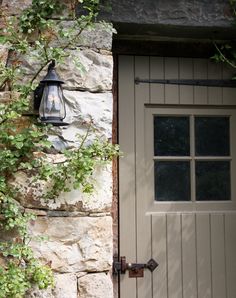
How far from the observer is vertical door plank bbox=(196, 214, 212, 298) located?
2.90m

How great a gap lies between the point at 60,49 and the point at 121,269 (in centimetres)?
128

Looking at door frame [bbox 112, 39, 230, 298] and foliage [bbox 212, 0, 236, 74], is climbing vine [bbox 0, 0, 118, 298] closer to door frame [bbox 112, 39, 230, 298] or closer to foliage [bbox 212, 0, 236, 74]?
door frame [bbox 112, 39, 230, 298]

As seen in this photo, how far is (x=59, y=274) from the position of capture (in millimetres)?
2326

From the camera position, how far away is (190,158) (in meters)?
2.97

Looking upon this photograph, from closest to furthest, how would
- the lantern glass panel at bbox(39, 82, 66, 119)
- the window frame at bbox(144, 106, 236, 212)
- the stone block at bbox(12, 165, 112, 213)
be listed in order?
the lantern glass panel at bbox(39, 82, 66, 119) < the stone block at bbox(12, 165, 112, 213) < the window frame at bbox(144, 106, 236, 212)

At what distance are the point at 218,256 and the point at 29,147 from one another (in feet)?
4.42

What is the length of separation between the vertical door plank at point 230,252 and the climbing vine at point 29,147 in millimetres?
992

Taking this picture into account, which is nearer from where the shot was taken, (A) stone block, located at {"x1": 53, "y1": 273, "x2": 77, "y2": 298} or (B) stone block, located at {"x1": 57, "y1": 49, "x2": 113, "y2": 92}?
(A) stone block, located at {"x1": 53, "y1": 273, "x2": 77, "y2": 298}

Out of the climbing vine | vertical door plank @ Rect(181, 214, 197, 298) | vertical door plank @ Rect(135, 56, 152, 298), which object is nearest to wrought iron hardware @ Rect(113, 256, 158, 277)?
vertical door plank @ Rect(135, 56, 152, 298)

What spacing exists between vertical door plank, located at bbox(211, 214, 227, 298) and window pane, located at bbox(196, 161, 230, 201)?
125 millimetres

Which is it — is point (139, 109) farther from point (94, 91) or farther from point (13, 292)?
point (13, 292)

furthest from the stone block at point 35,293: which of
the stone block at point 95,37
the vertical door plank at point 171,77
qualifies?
the vertical door plank at point 171,77

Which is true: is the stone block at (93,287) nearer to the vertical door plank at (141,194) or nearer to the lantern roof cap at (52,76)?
the vertical door plank at (141,194)

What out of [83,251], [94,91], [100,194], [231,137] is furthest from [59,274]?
[231,137]
